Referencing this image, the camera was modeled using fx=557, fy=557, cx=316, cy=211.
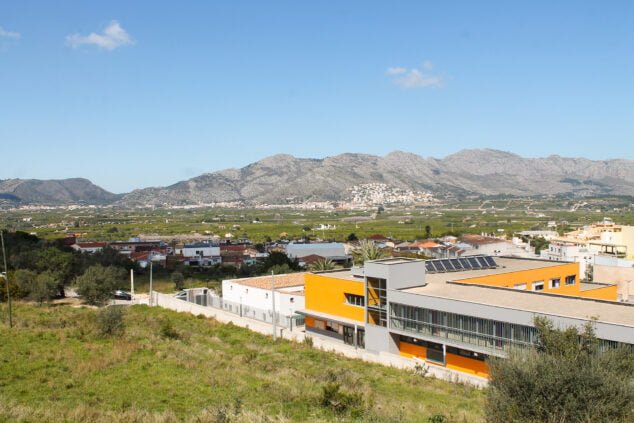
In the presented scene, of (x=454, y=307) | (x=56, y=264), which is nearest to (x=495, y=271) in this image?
(x=454, y=307)

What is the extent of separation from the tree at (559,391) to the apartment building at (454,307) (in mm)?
4696

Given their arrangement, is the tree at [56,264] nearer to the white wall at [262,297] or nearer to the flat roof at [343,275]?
the white wall at [262,297]

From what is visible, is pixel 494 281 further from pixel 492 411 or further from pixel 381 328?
pixel 492 411

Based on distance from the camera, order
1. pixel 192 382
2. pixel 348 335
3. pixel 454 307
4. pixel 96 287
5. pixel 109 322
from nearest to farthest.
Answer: pixel 192 382
pixel 454 307
pixel 109 322
pixel 348 335
pixel 96 287

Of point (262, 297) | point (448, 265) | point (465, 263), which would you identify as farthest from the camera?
point (262, 297)

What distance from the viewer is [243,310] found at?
37.8 metres

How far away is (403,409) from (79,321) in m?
20.1

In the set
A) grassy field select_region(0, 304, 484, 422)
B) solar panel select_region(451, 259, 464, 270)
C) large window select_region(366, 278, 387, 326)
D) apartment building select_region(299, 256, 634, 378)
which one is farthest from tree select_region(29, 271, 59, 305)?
solar panel select_region(451, 259, 464, 270)

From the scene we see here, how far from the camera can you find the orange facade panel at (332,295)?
92.8 feet

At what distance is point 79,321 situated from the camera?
2856cm

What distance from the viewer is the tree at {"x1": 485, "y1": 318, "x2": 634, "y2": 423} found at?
1054cm

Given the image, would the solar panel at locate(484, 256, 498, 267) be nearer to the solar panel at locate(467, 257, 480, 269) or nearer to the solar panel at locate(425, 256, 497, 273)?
the solar panel at locate(425, 256, 497, 273)

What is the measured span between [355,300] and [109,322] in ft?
39.1

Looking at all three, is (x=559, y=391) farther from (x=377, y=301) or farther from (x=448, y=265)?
(x=448, y=265)
